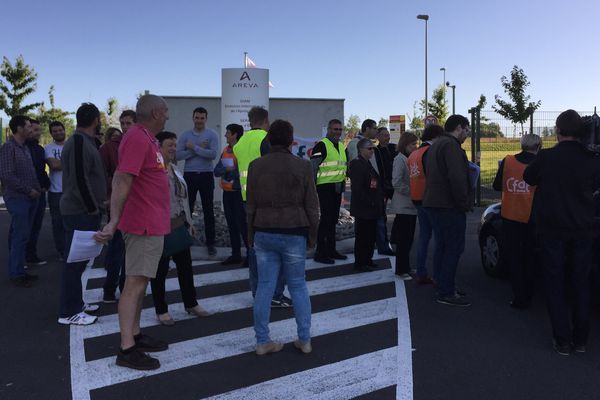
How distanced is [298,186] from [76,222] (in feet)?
7.27

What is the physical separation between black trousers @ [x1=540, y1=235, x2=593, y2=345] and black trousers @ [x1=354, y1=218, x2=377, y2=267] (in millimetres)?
2884

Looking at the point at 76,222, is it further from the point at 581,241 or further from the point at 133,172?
the point at 581,241

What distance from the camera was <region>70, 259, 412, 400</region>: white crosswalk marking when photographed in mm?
3715

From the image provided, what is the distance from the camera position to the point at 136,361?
4055 millimetres

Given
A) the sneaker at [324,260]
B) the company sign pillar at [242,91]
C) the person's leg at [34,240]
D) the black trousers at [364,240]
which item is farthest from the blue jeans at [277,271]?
the company sign pillar at [242,91]

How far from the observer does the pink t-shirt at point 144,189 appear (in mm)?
3857

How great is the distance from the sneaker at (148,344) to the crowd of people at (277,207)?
11 millimetres

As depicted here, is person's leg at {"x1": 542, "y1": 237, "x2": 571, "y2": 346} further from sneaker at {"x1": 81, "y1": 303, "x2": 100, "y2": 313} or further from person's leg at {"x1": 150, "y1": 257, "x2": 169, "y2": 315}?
sneaker at {"x1": 81, "y1": 303, "x2": 100, "y2": 313}

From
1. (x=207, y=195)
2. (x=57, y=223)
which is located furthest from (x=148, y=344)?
(x=57, y=223)

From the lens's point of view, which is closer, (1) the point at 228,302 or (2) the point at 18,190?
(1) the point at 228,302

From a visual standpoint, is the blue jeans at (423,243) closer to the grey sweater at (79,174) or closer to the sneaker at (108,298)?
the sneaker at (108,298)

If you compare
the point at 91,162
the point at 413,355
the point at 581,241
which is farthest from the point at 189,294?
the point at 581,241

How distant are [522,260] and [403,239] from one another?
1663mm

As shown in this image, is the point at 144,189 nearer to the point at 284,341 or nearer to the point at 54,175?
the point at 284,341
